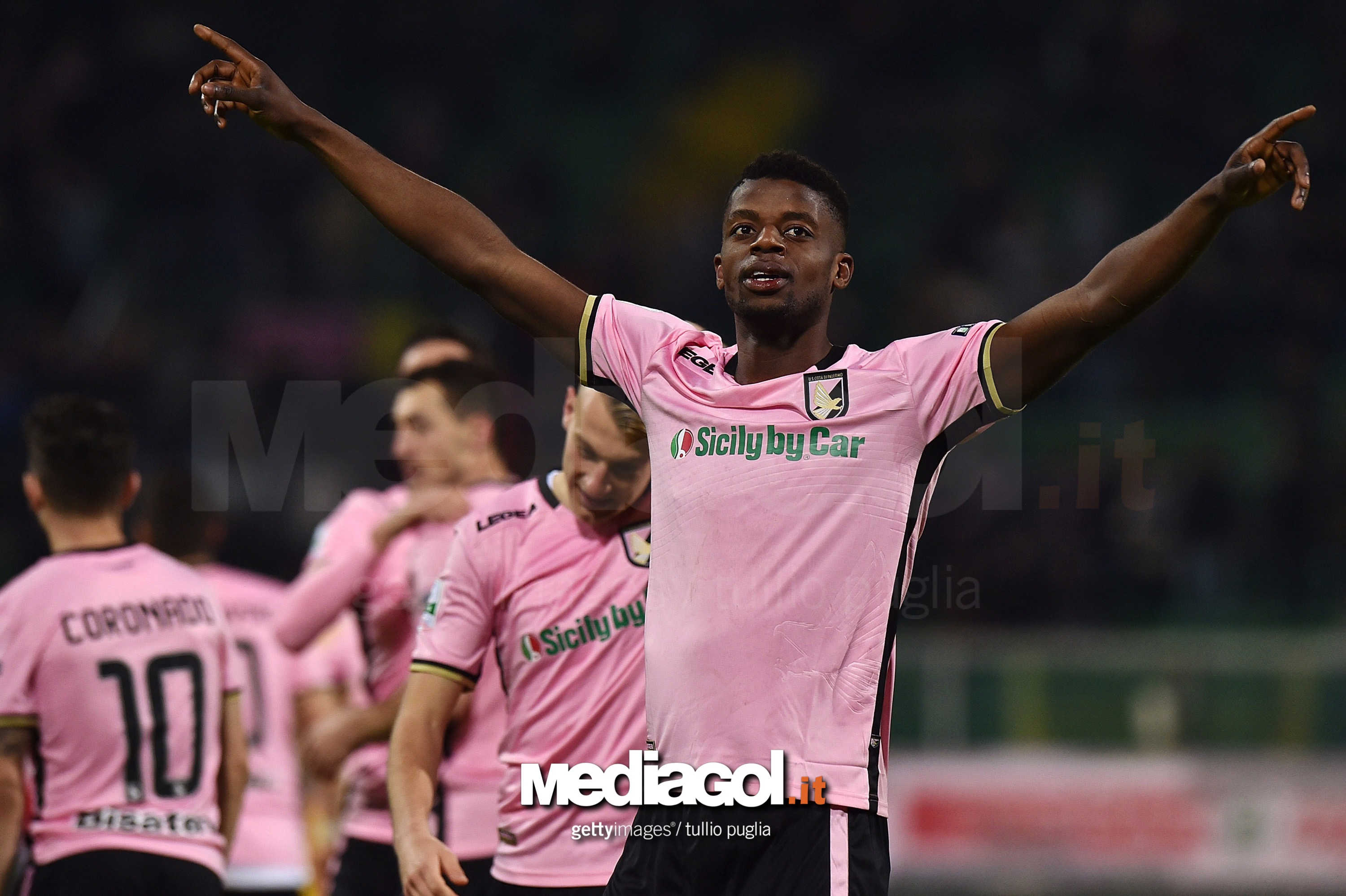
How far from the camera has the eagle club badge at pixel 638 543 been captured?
13.9 ft

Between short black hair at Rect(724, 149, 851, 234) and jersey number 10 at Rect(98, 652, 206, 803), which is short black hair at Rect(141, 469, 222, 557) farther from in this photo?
short black hair at Rect(724, 149, 851, 234)

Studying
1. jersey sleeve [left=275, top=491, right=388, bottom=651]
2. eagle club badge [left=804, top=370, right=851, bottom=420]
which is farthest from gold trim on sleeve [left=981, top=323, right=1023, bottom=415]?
jersey sleeve [left=275, top=491, right=388, bottom=651]

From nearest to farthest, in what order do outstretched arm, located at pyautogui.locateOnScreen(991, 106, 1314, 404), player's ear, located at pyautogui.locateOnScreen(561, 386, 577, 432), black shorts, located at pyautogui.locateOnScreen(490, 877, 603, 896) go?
outstretched arm, located at pyautogui.locateOnScreen(991, 106, 1314, 404) → black shorts, located at pyautogui.locateOnScreen(490, 877, 603, 896) → player's ear, located at pyautogui.locateOnScreen(561, 386, 577, 432)

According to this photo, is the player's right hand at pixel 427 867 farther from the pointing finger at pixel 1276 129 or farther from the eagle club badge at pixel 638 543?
the pointing finger at pixel 1276 129

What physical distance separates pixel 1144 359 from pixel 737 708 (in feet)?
36.7

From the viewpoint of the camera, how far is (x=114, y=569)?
4.82 meters

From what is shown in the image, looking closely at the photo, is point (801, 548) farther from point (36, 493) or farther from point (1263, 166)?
point (36, 493)

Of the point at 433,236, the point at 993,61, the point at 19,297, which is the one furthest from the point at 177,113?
the point at 433,236

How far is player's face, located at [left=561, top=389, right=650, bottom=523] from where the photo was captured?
4180 mm

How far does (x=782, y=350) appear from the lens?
11.4 ft

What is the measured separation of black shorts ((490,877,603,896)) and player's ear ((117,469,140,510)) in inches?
71.4

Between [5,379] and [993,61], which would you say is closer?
[5,379]

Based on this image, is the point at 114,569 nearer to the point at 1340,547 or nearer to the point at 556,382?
the point at 556,382

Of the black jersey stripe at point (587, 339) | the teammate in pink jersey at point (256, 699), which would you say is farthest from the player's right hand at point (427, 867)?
the teammate in pink jersey at point (256, 699)
